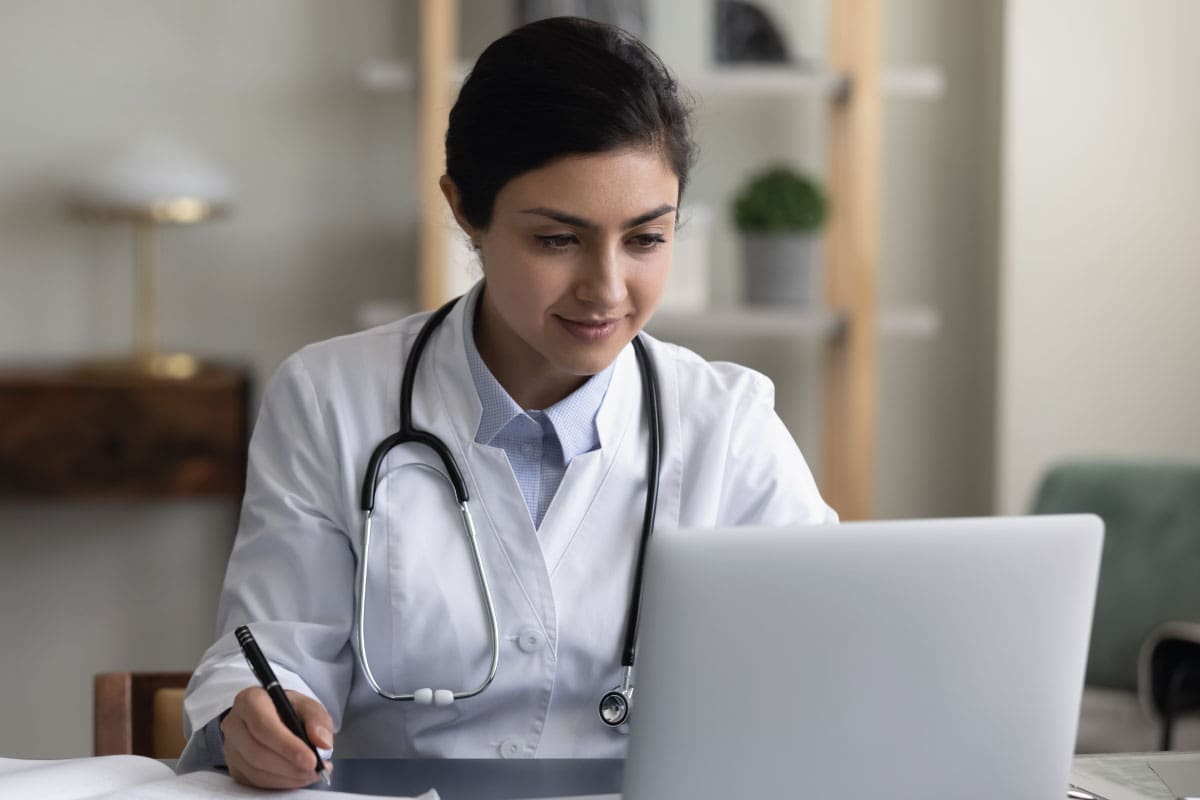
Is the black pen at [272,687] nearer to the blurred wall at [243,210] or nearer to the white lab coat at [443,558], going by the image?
the white lab coat at [443,558]

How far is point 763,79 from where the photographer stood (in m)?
2.83

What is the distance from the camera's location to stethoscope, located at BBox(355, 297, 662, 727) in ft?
4.02

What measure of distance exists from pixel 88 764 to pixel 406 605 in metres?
0.33

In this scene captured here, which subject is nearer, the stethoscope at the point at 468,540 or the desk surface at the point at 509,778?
the desk surface at the point at 509,778

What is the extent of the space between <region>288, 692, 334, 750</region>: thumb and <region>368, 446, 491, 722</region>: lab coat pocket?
8.1 inches

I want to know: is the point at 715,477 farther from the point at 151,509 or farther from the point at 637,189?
the point at 151,509

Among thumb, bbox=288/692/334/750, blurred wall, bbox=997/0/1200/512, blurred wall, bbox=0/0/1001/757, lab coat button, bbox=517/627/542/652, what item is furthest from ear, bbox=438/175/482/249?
blurred wall, bbox=997/0/1200/512

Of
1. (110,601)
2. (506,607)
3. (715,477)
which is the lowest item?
(110,601)

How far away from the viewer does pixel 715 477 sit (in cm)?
136

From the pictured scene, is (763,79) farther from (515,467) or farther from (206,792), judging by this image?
(206,792)

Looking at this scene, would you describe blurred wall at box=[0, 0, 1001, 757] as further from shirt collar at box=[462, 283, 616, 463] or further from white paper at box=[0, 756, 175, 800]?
white paper at box=[0, 756, 175, 800]

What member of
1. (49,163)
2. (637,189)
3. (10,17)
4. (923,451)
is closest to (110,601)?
(49,163)

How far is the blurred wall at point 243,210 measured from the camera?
2.97 m

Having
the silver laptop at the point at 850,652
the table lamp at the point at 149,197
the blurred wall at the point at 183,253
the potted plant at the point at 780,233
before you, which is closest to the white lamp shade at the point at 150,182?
the table lamp at the point at 149,197
